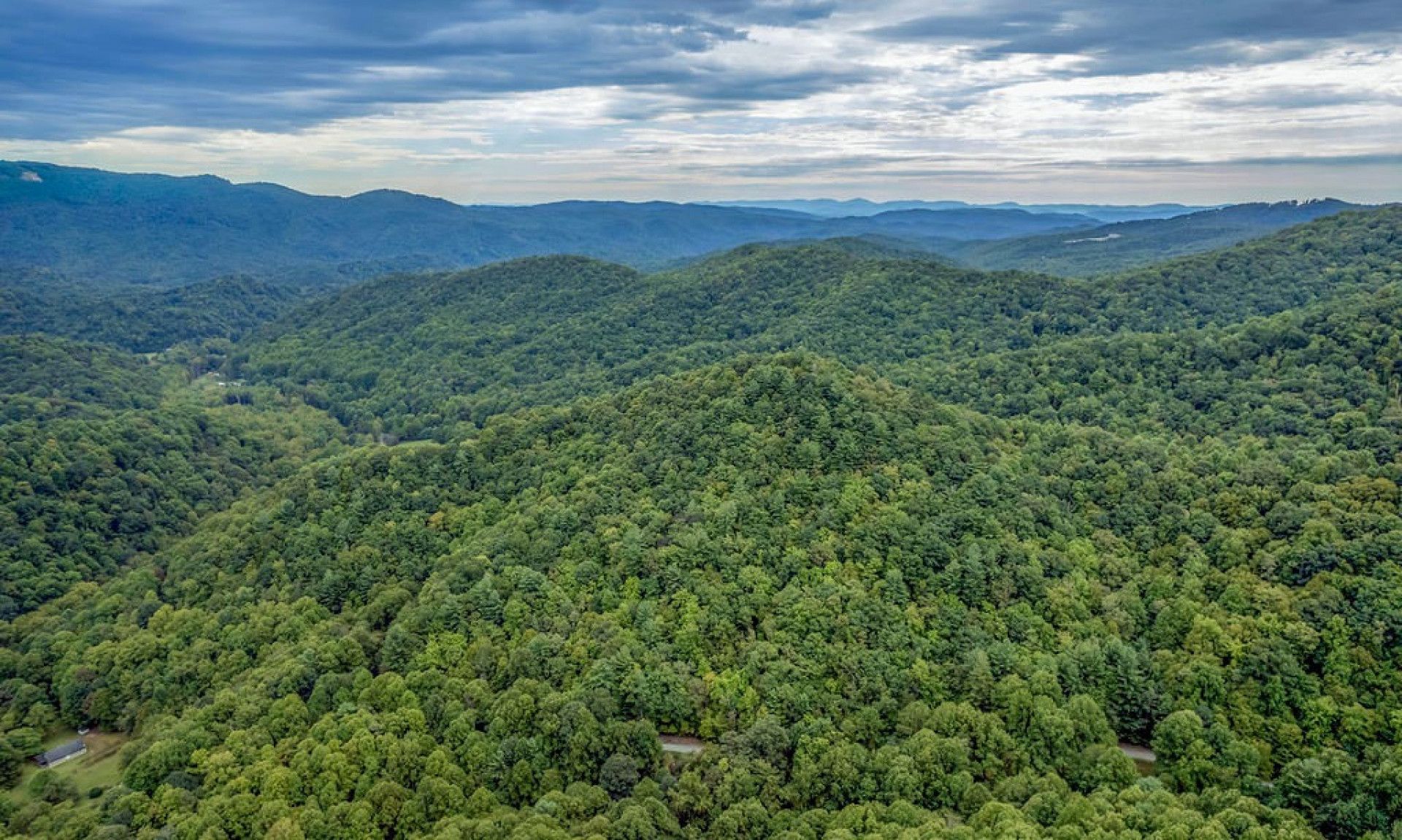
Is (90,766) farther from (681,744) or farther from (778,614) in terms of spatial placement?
(778,614)

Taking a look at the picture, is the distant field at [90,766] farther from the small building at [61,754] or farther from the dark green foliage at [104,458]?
the dark green foliage at [104,458]

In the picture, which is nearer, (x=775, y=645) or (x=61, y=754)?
(x=775, y=645)

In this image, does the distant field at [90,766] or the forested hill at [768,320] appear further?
the forested hill at [768,320]

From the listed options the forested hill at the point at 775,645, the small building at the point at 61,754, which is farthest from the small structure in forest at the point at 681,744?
the small building at the point at 61,754

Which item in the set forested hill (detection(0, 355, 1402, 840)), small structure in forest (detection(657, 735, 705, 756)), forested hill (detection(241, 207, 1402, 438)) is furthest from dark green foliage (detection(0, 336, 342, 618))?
small structure in forest (detection(657, 735, 705, 756))

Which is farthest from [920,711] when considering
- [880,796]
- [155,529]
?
[155,529]

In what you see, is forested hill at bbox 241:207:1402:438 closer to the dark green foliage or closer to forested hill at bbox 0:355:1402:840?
the dark green foliage

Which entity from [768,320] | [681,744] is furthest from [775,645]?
[768,320]
